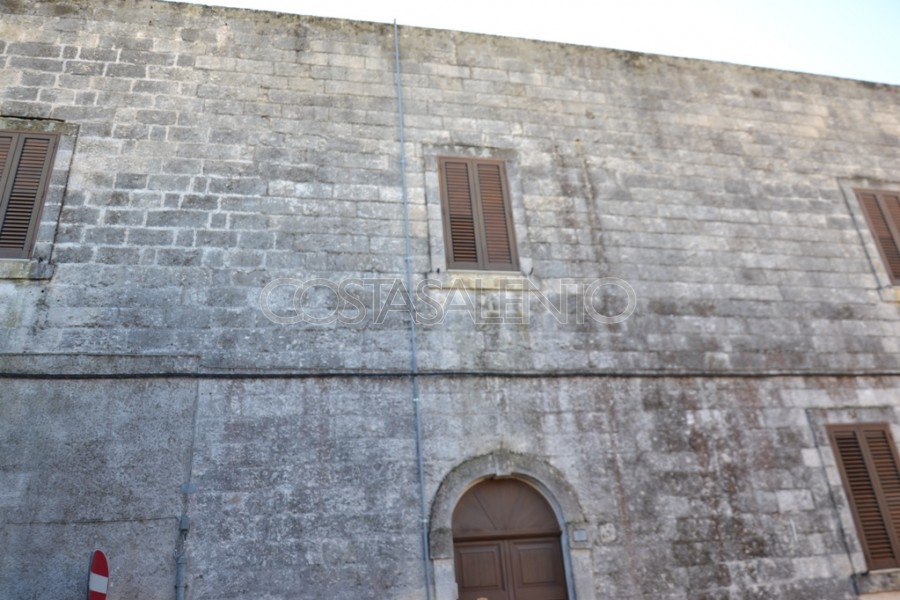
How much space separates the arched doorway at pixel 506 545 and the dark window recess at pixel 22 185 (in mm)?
4392

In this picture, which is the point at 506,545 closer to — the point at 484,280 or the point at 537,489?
A: the point at 537,489

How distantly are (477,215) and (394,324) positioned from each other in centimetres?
146

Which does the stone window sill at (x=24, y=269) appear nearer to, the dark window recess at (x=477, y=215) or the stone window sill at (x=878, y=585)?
the dark window recess at (x=477, y=215)

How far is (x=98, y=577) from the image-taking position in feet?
14.8

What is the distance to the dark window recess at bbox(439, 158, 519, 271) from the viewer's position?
6.58 metres

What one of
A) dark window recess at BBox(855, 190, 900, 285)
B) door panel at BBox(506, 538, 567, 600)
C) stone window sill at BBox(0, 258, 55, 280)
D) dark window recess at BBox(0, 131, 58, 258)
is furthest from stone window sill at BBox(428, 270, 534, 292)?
dark window recess at BBox(855, 190, 900, 285)

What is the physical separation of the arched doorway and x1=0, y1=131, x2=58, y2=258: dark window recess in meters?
4.39

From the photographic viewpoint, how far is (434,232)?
258 inches

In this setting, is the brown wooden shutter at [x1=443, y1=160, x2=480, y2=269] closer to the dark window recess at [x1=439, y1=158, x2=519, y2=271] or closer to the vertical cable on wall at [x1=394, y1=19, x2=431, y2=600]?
the dark window recess at [x1=439, y1=158, x2=519, y2=271]

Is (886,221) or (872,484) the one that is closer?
(872,484)

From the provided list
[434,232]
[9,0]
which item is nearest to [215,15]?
[9,0]

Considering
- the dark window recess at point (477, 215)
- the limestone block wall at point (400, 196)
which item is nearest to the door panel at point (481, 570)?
the limestone block wall at point (400, 196)

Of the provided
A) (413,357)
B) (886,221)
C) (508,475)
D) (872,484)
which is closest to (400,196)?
(413,357)

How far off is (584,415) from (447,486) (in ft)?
4.67
